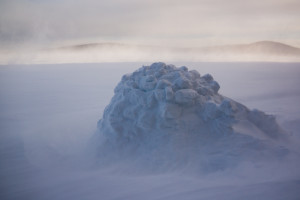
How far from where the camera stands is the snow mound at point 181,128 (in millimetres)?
3270

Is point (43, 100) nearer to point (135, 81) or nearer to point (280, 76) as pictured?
point (135, 81)

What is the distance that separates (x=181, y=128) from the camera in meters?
3.55

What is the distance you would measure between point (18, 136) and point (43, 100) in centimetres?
341

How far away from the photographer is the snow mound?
3.27m

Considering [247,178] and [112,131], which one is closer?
[247,178]

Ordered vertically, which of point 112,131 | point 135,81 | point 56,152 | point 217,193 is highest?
point 135,81

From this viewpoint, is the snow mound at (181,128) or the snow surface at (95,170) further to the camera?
the snow mound at (181,128)

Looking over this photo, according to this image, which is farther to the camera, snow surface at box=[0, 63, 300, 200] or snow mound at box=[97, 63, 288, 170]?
snow mound at box=[97, 63, 288, 170]

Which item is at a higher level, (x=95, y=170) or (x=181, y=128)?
(x=181, y=128)

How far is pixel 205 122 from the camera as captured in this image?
3.65 metres

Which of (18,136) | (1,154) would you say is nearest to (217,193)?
(1,154)

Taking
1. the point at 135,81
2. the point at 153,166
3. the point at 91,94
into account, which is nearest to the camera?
the point at 153,166

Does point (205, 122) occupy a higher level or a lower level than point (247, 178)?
higher

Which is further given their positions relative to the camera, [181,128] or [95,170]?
[181,128]
